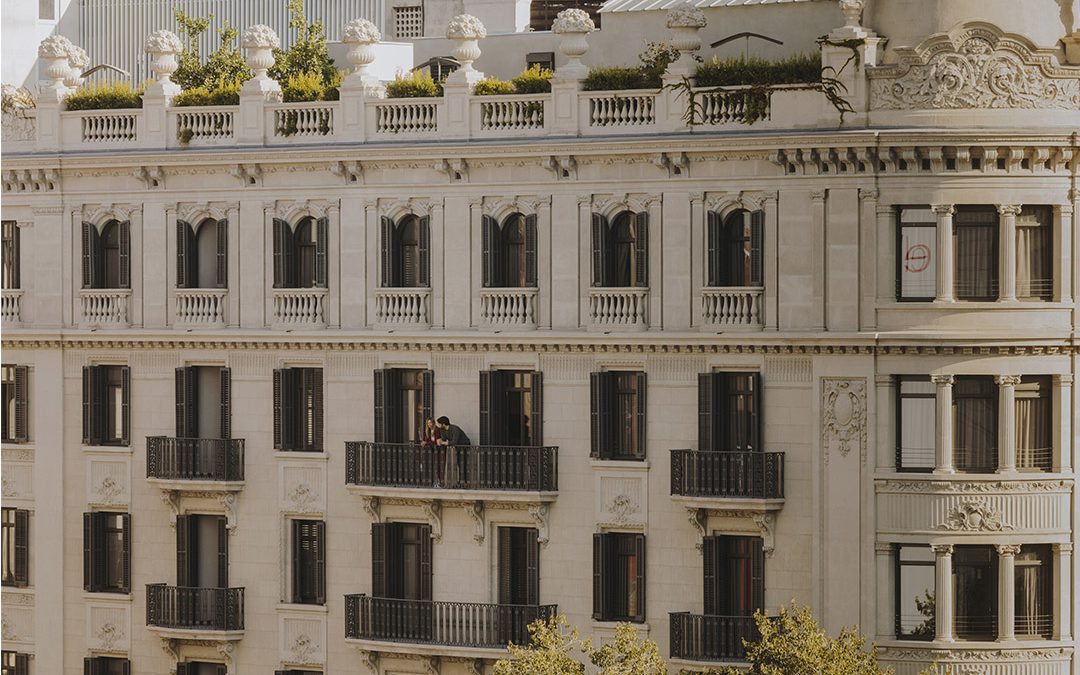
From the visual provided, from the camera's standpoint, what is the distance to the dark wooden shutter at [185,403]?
6456cm

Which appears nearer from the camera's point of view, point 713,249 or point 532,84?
point 713,249

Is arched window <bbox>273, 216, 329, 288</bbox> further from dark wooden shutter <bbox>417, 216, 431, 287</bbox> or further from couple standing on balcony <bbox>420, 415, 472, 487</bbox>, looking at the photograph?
couple standing on balcony <bbox>420, 415, 472, 487</bbox>

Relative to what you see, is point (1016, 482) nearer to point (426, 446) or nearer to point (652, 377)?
point (652, 377)

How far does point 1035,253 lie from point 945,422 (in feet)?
13.0

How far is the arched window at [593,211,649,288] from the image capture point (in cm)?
6053

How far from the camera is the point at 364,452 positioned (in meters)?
62.4

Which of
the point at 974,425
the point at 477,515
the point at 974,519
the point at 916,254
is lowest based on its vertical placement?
the point at 477,515

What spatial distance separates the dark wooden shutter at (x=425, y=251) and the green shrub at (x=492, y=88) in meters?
3.02

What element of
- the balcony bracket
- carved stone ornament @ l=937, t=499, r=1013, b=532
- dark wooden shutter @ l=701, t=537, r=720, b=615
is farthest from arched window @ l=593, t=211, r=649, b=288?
carved stone ornament @ l=937, t=499, r=1013, b=532

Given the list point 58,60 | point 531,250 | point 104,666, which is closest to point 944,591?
point 531,250

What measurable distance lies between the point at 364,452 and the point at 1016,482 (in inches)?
564

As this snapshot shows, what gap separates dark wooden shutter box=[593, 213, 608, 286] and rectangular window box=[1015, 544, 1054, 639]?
34.7ft

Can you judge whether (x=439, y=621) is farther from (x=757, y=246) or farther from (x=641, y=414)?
(x=757, y=246)

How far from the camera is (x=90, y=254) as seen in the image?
65688 mm
